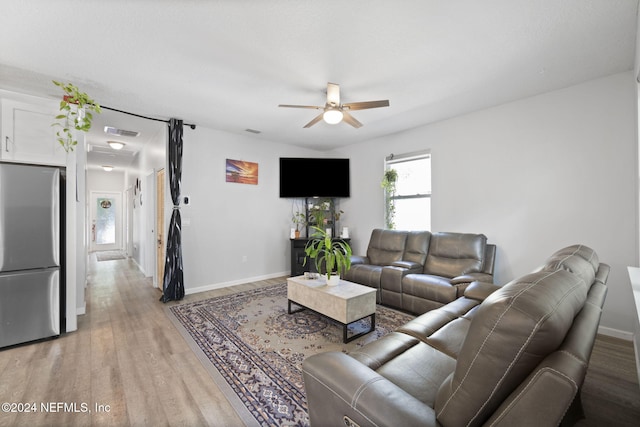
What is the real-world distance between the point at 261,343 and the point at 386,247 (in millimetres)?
2453

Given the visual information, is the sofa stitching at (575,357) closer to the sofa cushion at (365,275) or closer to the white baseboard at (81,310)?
the sofa cushion at (365,275)

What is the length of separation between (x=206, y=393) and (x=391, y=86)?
332 cm

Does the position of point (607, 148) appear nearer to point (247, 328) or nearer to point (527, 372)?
point (527, 372)

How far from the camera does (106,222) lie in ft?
30.5

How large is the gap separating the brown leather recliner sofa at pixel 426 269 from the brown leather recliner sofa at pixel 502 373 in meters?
2.03

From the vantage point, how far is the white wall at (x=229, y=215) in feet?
14.5

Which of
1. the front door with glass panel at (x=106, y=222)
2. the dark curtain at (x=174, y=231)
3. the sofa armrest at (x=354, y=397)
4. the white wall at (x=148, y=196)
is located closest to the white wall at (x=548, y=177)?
the sofa armrest at (x=354, y=397)

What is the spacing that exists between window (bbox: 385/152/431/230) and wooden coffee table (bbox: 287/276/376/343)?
84.6 inches

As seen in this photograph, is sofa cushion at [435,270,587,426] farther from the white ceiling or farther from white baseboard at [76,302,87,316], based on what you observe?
white baseboard at [76,302,87,316]

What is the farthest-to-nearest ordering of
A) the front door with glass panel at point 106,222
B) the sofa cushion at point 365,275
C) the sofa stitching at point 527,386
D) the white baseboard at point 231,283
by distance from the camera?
the front door with glass panel at point 106,222
the white baseboard at point 231,283
the sofa cushion at point 365,275
the sofa stitching at point 527,386

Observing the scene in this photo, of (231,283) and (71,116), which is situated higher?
(71,116)

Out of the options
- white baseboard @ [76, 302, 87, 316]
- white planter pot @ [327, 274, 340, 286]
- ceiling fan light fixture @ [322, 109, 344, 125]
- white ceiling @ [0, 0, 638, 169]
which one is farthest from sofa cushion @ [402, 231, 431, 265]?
white baseboard @ [76, 302, 87, 316]

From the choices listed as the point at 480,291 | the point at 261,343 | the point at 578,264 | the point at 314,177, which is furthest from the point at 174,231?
the point at 578,264

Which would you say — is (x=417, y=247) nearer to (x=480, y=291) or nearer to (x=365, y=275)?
(x=365, y=275)
